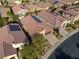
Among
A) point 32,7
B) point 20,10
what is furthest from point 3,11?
point 32,7

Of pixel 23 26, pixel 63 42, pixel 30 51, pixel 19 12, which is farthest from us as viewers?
pixel 19 12

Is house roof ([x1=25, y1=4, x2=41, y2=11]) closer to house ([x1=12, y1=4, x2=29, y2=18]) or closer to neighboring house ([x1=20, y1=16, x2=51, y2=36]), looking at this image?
house ([x1=12, y1=4, x2=29, y2=18])

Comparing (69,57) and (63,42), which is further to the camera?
(63,42)

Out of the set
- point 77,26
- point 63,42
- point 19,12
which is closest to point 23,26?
point 19,12

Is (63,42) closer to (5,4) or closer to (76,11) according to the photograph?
(76,11)

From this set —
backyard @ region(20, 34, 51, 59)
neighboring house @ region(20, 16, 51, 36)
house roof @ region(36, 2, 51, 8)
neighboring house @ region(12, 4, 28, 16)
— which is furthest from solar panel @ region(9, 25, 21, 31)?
house roof @ region(36, 2, 51, 8)

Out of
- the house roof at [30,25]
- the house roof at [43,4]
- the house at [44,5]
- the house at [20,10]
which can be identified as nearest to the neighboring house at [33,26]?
the house roof at [30,25]

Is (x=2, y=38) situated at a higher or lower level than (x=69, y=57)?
higher
